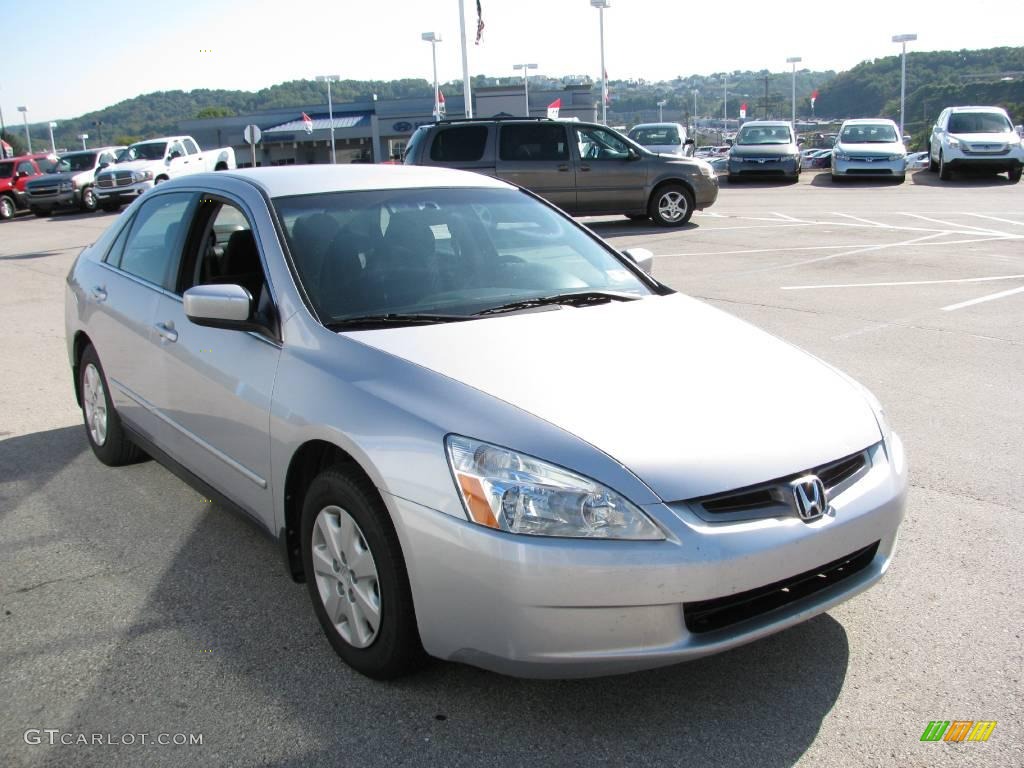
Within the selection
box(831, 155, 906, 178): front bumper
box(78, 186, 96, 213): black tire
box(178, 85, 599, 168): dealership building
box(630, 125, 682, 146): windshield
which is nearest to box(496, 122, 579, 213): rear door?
box(630, 125, 682, 146): windshield

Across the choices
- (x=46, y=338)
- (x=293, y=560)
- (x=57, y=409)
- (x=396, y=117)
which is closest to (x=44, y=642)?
(x=293, y=560)

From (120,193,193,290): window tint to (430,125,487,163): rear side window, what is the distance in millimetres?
11200

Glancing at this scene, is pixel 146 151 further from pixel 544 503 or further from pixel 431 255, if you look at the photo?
pixel 544 503

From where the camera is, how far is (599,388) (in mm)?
3035

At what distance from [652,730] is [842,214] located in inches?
654

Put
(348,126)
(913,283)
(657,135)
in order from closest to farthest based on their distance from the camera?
1. (913,283)
2. (657,135)
3. (348,126)

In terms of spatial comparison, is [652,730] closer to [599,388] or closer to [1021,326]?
[599,388]

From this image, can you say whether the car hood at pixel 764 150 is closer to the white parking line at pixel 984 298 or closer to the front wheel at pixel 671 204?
the front wheel at pixel 671 204

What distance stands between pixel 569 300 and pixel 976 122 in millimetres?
23593

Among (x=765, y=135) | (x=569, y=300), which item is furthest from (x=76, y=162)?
(x=569, y=300)

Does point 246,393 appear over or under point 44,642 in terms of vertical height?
over

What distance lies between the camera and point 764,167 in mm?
25125

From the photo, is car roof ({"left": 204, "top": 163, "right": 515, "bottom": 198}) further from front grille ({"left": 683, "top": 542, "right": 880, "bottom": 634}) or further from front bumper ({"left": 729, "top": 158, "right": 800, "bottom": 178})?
front bumper ({"left": 729, "top": 158, "right": 800, "bottom": 178})

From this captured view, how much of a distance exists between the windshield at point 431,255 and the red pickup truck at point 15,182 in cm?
2743
